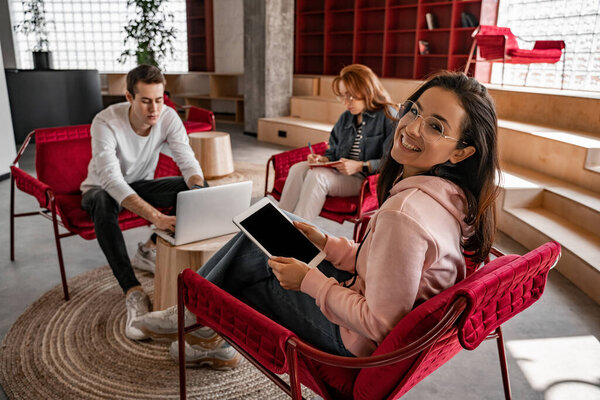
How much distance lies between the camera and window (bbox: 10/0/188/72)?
9.97 m

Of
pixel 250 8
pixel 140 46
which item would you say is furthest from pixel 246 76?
pixel 140 46

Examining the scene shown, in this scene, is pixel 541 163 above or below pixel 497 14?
below

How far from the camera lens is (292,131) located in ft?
22.5

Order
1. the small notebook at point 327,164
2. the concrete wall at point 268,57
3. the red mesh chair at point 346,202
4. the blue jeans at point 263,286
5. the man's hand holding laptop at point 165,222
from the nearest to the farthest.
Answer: the blue jeans at point 263,286 → the man's hand holding laptop at point 165,222 → the red mesh chair at point 346,202 → the small notebook at point 327,164 → the concrete wall at point 268,57

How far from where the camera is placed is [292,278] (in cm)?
126

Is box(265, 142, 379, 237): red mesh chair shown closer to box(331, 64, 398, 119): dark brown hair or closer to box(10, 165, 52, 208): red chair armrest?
box(331, 64, 398, 119): dark brown hair

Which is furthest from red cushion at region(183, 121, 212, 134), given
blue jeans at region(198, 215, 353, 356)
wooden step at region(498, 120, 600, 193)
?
blue jeans at region(198, 215, 353, 356)

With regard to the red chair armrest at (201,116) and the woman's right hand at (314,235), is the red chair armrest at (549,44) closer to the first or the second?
the red chair armrest at (201,116)

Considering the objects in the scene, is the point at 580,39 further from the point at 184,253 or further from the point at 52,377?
the point at 52,377

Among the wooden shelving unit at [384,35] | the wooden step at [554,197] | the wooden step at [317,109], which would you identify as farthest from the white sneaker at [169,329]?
the wooden shelving unit at [384,35]

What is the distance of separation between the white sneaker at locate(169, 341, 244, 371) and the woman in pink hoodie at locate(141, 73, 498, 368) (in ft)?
1.99

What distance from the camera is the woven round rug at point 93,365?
181 centimetres

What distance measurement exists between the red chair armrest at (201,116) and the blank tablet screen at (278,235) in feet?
13.4

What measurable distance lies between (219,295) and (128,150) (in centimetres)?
164
